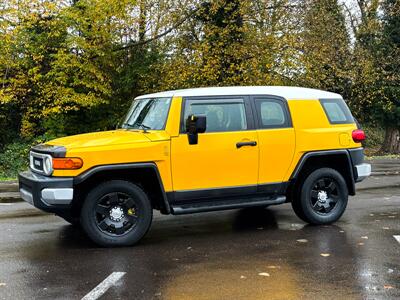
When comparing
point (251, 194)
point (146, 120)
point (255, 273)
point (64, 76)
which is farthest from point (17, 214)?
point (64, 76)

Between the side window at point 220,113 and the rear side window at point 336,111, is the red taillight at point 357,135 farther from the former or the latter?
the side window at point 220,113

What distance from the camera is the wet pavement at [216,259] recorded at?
4.98 metres

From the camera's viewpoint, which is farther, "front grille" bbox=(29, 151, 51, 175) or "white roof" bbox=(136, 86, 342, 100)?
"white roof" bbox=(136, 86, 342, 100)

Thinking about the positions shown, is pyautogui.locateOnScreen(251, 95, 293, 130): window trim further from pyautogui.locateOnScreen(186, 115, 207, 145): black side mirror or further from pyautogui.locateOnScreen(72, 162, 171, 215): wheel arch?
pyautogui.locateOnScreen(72, 162, 171, 215): wheel arch

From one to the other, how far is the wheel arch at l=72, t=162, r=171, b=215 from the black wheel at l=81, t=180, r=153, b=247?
13 centimetres

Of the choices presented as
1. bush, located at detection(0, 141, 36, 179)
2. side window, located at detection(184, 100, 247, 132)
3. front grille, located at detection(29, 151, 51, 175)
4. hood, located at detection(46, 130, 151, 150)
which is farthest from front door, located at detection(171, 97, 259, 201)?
bush, located at detection(0, 141, 36, 179)

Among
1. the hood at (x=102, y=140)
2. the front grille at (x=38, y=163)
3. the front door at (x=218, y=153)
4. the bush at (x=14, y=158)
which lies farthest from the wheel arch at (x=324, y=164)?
the bush at (x=14, y=158)

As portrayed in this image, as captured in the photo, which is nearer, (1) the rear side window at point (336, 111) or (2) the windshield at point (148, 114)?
(2) the windshield at point (148, 114)

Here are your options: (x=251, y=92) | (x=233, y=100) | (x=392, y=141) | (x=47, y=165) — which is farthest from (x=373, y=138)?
(x=47, y=165)

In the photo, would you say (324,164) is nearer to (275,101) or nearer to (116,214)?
(275,101)

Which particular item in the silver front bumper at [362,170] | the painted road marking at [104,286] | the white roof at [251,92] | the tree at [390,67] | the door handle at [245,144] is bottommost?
the painted road marking at [104,286]

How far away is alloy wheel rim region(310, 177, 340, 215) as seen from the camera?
7.89m

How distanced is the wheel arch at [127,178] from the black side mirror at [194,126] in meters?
0.60

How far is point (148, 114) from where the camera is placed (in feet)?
24.3
